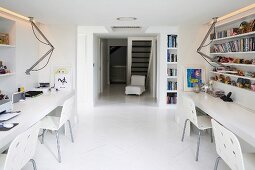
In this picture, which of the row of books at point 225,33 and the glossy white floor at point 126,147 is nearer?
the glossy white floor at point 126,147

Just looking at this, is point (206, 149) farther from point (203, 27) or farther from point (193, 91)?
point (203, 27)

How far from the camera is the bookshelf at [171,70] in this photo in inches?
244

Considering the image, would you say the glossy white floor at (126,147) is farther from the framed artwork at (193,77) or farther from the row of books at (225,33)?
the row of books at (225,33)

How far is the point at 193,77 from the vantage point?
438 cm

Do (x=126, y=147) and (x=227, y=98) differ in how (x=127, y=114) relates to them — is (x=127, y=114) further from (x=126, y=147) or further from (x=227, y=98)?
(x=227, y=98)

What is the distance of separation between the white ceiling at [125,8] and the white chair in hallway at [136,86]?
4978 mm

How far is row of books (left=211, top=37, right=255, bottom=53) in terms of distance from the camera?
3.09 m

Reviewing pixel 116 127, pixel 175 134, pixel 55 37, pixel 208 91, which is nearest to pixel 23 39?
pixel 55 37

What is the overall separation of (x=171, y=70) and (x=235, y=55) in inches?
109

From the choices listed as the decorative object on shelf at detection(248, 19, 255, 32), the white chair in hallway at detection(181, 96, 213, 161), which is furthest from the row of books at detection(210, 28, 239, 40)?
the white chair in hallway at detection(181, 96, 213, 161)

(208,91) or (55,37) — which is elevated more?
(55,37)

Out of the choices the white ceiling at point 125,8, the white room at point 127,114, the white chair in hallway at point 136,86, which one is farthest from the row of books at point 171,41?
the white ceiling at point 125,8

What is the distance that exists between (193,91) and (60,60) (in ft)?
7.76

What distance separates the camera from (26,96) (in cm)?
356
